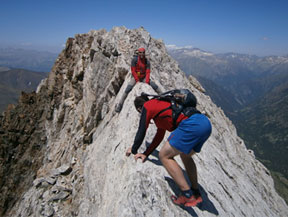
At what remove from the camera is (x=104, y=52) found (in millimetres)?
24375

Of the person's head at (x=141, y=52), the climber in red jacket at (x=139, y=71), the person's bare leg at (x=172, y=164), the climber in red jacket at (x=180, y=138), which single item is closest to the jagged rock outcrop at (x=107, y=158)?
the climber in red jacket at (x=139, y=71)

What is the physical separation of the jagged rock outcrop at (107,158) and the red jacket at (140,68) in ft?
2.72

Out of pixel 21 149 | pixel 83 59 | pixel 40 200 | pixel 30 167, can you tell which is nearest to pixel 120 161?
pixel 40 200

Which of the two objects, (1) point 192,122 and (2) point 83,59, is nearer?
(1) point 192,122

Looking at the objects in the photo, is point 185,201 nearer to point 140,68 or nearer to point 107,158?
point 107,158

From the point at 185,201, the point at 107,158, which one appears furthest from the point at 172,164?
the point at 107,158

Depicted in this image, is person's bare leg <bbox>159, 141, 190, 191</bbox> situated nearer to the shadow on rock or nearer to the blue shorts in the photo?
the blue shorts

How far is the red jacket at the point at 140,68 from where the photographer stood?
46.2ft

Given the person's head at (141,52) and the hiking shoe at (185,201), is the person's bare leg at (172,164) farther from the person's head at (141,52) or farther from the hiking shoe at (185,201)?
the person's head at (141,52)

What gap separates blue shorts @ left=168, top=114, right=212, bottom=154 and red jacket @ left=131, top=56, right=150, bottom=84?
851 cm

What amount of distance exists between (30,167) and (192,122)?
1157 inches

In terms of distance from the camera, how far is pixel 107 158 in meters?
11.9

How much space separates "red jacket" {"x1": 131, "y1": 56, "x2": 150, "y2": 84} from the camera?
46.2 feet

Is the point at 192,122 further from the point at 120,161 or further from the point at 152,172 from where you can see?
the point at 120,161
